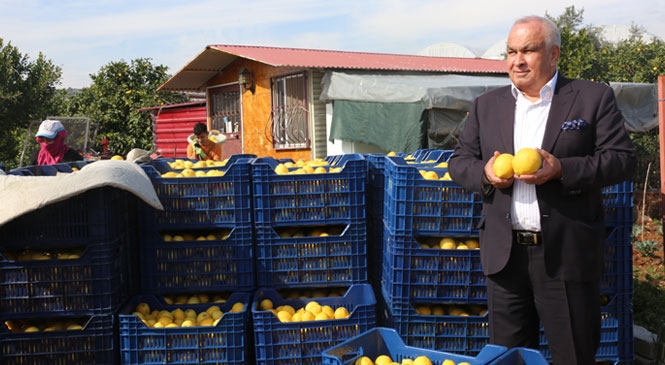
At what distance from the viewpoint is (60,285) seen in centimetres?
372

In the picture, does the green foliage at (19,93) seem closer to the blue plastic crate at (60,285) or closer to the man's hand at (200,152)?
the man's hand at (200,152)

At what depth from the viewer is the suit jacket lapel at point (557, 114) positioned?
2.99 m

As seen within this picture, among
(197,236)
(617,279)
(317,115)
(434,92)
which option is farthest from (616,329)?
(317,115)

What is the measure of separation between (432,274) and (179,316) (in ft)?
5.44

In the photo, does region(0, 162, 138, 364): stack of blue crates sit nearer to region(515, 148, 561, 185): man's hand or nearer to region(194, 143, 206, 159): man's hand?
region(515, 148, 561, 185): man's hand

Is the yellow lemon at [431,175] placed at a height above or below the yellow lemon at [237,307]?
above

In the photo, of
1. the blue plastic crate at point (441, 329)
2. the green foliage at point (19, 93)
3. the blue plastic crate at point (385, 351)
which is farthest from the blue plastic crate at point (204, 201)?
the green foliage at point (19, 93)

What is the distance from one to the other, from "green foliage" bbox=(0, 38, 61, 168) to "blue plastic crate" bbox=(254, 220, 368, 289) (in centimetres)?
1822

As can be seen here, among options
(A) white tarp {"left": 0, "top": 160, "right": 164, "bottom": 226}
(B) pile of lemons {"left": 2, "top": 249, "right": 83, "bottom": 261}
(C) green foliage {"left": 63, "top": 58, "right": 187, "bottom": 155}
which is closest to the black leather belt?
(A) white tarp {"left": 0, "top": 160, "right": 164, "bottom": 226}

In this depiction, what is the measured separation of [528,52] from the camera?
117 inches

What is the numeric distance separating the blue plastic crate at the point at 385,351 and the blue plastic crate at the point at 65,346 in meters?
1.56

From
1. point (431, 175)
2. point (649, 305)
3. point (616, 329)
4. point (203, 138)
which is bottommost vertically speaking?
point (649, 305)

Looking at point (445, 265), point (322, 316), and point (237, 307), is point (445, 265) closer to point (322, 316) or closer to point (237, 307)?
point (322, 316)

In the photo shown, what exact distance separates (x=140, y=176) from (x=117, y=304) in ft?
2.71
